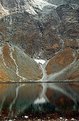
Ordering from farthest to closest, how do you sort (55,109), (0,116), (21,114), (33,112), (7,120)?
(55,109), (33,112), (21,114), (0,116), (7,120)

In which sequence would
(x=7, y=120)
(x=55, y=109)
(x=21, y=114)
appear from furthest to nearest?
(x=55, y=109)
(x=21, y=114)
(x=7, y=120)

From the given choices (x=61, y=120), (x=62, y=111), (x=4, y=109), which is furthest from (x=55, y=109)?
(x=61, y=120)

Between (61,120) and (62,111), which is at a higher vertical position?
(61,120)

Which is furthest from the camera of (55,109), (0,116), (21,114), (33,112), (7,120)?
(55,109)

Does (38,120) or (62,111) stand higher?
(38,120)

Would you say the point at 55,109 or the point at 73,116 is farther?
the point at 55,109

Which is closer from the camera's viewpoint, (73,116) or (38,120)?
(38,120)

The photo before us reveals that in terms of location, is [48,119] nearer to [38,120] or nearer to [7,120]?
[38,120]

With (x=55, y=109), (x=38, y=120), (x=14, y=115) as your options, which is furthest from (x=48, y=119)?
(x=55, y=109)

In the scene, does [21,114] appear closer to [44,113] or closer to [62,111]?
[44,113]
